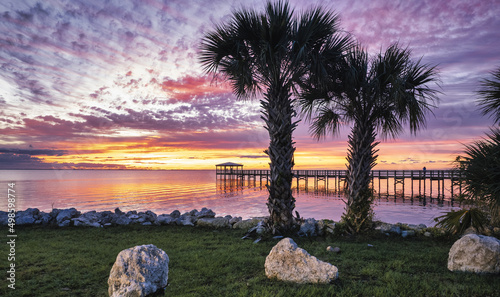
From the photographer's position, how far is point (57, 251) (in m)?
7.78

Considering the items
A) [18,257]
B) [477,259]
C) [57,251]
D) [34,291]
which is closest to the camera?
[34,291]

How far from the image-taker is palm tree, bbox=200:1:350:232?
27.3ft

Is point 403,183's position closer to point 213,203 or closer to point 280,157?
point 213,203

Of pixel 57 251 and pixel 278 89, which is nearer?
pixel 57 251

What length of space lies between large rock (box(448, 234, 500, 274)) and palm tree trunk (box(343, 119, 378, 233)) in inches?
151

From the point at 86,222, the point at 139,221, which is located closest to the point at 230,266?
the point at 139,221

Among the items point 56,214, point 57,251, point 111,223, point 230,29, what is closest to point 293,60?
point 230,29

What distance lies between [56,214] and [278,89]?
38.2 ft

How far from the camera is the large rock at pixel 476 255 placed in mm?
5379

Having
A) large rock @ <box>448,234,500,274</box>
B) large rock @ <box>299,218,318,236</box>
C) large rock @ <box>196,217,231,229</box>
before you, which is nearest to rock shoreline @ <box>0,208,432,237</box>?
large rock @ <box>196,217,231,229</box>

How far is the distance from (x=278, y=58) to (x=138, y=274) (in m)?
6.93

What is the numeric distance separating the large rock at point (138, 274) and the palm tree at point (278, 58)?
17.0ft

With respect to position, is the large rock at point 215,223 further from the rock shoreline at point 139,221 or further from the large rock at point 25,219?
the large rock at point 25,219

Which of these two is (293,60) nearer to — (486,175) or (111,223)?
(486,175)
